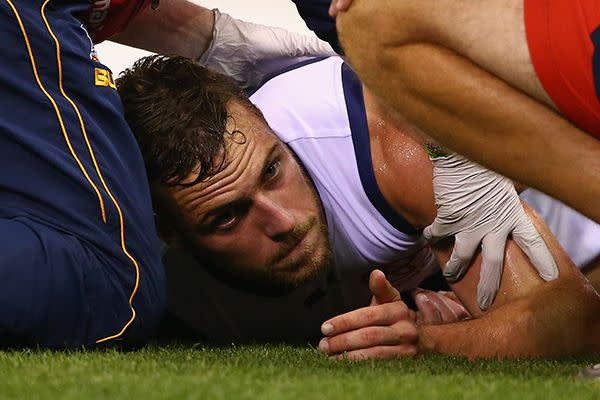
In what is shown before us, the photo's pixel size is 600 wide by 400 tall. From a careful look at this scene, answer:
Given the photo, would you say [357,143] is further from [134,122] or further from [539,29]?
[539,29]

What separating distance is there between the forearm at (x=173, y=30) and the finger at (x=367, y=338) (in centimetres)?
114

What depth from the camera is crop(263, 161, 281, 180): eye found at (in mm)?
2109

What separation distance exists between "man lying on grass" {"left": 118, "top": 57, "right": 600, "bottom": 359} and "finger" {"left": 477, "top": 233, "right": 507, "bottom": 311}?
0.02 m

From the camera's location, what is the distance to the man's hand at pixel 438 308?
6.96 ft

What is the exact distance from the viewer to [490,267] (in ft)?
6.47

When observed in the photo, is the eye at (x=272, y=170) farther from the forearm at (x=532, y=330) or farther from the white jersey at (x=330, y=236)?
the forearm at (x=532, y=330)

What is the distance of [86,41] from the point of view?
1.99 metres

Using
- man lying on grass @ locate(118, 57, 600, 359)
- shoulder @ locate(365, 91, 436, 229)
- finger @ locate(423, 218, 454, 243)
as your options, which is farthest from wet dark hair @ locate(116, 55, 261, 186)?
finger @ locate(423, 218, 454, 243)

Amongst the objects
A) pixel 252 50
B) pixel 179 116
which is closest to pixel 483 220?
pixel 179 116

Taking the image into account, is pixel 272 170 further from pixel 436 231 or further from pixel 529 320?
pixel 529 320

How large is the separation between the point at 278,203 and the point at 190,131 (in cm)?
23

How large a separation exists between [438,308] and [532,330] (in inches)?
14.0

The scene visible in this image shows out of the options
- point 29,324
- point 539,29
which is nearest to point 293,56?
point 29,324

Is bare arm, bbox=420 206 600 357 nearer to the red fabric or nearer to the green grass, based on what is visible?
the green grass
